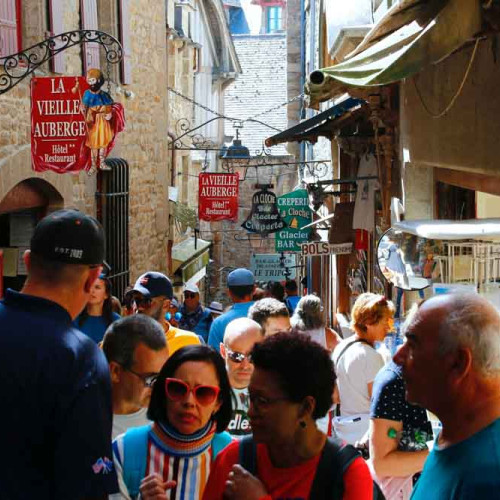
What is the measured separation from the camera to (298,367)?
3.32 m

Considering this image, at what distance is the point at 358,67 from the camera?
19.8 ft

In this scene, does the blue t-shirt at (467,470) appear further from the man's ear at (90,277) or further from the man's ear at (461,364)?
the man's ear at (90,277)

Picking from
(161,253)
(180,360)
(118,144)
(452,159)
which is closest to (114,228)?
(118,144)

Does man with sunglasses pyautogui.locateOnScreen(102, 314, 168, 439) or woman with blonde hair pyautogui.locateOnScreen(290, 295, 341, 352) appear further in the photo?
woman with blonde hair pyautogui.locateOnScreen(290, 295, 341, 352)

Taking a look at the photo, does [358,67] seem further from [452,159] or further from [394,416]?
[394,416]

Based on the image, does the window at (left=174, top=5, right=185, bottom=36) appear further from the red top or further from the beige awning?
the red top

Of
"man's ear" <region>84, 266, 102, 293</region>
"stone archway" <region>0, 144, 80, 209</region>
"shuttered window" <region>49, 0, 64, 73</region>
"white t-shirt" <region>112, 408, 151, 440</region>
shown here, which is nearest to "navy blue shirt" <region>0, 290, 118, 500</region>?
"man's ear" <region>84, 266, 102, 293</region>

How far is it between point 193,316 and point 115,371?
6.12m

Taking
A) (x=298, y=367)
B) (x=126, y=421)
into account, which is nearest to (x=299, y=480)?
(x=298, y=367)

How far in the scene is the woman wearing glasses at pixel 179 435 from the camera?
3697 millimetres

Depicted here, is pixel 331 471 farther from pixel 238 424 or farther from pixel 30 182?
pixel 30 182

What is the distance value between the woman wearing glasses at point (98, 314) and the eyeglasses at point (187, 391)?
2814mm

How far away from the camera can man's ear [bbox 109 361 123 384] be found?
4297mm

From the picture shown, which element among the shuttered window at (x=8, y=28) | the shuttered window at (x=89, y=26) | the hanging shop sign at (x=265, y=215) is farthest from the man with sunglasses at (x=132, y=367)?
the hanging shop sign at (x=265, y=215)
